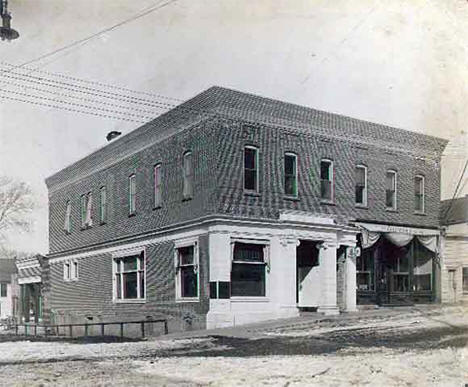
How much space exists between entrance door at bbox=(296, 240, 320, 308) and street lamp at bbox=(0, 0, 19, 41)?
5.33 metres

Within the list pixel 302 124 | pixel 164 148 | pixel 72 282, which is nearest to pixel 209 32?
pixel 302 124

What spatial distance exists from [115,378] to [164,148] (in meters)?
5.36

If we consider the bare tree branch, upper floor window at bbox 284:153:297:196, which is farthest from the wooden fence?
the bare tree branch

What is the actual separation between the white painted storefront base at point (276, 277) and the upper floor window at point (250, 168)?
0.65 meters

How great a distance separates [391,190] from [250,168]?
216cm

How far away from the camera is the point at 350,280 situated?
9.62m

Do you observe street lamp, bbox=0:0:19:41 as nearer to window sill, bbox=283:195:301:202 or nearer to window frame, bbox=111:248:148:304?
window sill, bbox=283:195:301:202

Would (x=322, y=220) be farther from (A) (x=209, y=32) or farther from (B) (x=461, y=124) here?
(A) (x=209, y=32)

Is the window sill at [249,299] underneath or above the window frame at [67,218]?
underneath

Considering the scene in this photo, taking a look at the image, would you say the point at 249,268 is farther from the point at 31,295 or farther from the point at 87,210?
the point at 31,295

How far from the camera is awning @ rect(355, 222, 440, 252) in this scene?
8633mm

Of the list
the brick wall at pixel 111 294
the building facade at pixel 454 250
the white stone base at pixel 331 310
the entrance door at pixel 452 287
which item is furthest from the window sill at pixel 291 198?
the entrance door at pixel 452 287

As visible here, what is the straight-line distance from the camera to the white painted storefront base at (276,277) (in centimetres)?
977

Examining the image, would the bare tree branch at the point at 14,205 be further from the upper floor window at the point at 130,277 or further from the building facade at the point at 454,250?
the building facade at the point at 454,250
